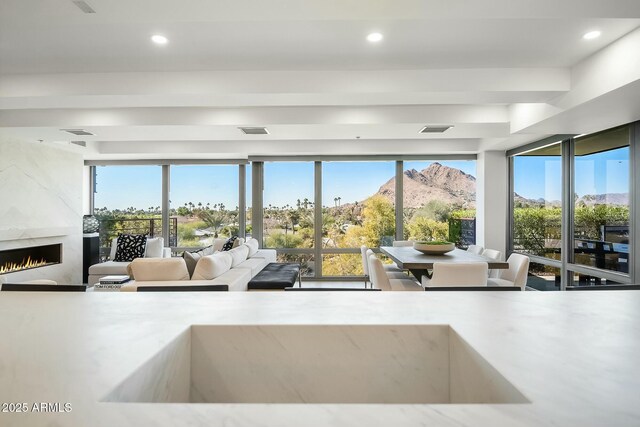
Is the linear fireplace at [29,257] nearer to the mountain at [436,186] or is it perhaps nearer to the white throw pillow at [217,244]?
the white throw pillow at [217,244]

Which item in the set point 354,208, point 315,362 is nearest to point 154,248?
point 354,208

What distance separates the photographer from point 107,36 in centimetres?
275

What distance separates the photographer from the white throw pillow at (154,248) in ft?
22.1

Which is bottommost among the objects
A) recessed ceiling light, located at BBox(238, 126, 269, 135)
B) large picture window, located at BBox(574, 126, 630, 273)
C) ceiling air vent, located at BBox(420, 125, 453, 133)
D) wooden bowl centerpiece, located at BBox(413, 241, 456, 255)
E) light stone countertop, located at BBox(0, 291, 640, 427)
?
wooden bowl centerpiece, located at BBox(413, 241, 456, 255)

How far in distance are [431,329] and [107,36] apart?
3.11 meters

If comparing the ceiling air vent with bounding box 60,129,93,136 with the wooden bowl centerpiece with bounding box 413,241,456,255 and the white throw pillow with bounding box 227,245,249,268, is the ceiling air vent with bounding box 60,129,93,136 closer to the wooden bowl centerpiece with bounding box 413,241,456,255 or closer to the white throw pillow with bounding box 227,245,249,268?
the white throw pillow with bounding box 227,245,249,268

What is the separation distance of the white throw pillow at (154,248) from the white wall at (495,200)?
6.04 metres

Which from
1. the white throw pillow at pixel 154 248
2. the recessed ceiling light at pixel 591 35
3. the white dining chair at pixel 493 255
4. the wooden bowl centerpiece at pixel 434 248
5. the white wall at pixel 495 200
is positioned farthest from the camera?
the white throw pillow at pixel 154 248

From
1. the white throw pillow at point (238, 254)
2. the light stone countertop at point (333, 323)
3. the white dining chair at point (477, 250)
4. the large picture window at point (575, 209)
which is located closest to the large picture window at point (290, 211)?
the white throw pillow at point (238, 254)

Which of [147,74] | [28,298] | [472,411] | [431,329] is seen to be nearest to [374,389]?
[431,329]

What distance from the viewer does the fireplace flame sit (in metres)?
5.38

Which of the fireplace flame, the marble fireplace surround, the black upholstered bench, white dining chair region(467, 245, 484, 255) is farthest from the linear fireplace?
white dining chair region(467, 245, 484, 255)

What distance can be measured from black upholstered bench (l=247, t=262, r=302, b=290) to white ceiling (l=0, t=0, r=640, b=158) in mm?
2044

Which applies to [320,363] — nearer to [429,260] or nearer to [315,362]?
[315,362]
